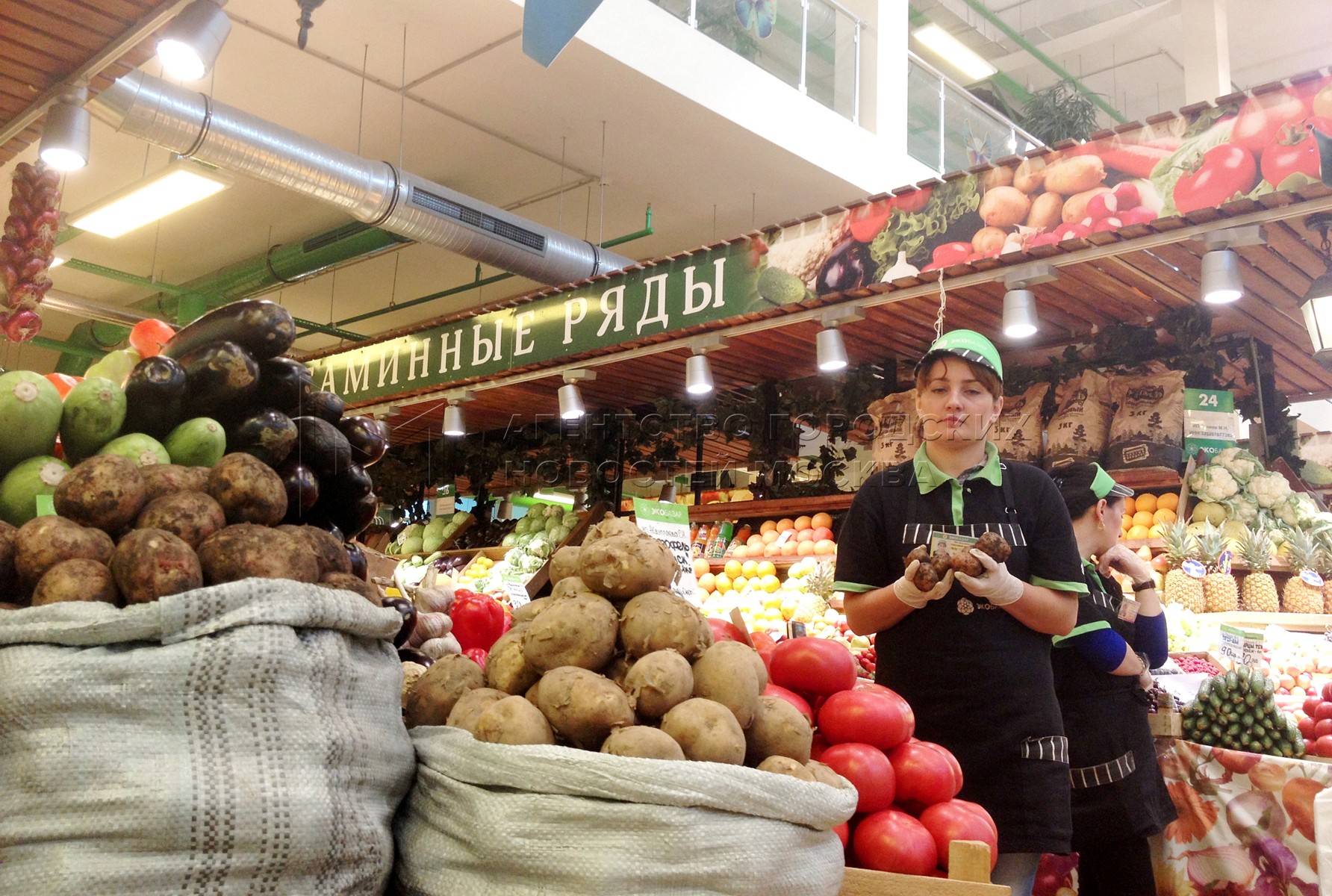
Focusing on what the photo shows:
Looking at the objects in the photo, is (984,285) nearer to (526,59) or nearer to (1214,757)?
(1214,757)

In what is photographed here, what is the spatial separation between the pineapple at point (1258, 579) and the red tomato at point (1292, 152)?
1.76 meters

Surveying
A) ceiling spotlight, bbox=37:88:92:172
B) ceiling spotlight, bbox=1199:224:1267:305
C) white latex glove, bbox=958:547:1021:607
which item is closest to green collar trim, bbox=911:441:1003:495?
white latex glove, bbox=958:547:1021:607

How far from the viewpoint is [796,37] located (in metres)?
9.15

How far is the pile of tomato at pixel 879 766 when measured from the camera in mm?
1636

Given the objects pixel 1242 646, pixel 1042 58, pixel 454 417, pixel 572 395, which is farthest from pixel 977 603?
pixel 1042 58

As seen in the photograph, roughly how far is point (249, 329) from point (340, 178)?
5.71 meters

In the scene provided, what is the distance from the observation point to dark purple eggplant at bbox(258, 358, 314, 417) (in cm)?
181

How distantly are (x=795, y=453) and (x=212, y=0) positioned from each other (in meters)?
3.98

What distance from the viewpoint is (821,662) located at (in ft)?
6.26

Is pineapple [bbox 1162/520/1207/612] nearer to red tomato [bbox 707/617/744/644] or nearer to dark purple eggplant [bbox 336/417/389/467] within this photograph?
red tomato [bbox 707/617/744/644]

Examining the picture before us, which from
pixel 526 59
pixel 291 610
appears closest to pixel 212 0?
pixel 526 59

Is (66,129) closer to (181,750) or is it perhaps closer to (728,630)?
Answer: (728,630)

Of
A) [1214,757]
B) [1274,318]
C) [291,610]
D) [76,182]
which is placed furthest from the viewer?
[76,182]

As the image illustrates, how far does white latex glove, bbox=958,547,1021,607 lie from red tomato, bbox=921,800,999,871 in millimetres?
555
